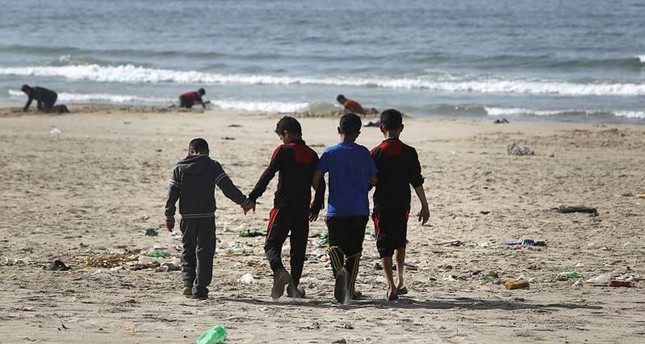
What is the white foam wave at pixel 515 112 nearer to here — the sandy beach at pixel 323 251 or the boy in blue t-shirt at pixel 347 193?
the sandy beach at pixel 323 251

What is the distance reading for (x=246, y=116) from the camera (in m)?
25.5

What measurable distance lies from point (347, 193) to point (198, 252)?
115 centimetres

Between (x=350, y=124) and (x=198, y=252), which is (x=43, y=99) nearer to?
(x=198, y=252)

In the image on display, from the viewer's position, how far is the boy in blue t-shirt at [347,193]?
8.39 metres

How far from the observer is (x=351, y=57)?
136ft

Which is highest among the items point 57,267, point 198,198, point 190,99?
point 190,99

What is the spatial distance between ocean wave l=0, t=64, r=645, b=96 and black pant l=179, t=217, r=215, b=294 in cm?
2440

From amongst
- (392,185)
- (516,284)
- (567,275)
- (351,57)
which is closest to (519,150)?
(567,275)

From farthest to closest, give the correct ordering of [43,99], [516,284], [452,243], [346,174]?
[43,99], [452,243], [516,284], [346,174]

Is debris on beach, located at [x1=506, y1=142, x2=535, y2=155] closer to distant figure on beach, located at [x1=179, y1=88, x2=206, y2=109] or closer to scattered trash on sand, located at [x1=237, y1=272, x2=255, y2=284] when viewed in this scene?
scattered trash on sand, located at [x1=237, y1=272, x2=255, y2=284]

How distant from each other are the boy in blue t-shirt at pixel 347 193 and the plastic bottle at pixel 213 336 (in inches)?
66.3

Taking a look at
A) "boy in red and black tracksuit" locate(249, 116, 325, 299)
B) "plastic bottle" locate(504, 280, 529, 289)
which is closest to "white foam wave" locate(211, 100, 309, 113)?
"plastic bottle" locate(504, 280, 529, 289)

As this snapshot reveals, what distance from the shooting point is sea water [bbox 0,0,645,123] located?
3047 cm

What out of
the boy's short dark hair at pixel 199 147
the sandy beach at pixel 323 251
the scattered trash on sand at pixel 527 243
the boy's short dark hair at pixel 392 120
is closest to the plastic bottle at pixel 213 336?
the sandy beach at pixel 323 251
